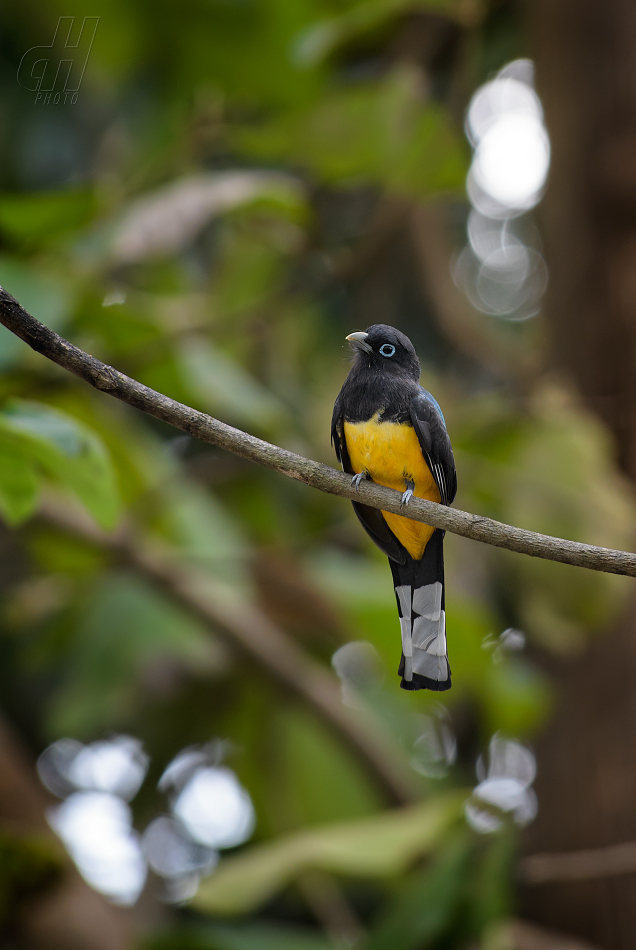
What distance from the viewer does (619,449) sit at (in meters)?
5.76

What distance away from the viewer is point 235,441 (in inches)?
57.2

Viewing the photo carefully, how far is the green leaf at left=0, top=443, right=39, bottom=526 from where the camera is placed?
243 centimetres

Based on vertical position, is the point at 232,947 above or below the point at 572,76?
below

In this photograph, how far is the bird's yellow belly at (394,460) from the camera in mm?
2303

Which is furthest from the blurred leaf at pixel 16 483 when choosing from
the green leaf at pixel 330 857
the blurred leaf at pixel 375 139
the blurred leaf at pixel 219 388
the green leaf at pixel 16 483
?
the blurred leaf at pixel 375 139

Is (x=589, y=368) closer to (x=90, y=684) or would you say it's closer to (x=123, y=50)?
(x=90, y=684)

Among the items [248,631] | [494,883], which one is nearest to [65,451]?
[494,883]

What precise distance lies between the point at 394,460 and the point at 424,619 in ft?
1.98

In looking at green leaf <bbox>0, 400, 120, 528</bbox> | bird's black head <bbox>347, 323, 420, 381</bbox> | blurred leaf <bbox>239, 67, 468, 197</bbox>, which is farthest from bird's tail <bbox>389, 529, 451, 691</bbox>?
blurred leaf <bbox>239, 67, 468, 197</bbox>

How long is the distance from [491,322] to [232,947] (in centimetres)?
653

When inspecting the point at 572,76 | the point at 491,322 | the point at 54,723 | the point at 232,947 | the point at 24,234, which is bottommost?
the point at 232,947

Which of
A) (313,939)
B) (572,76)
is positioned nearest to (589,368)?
(572,76)

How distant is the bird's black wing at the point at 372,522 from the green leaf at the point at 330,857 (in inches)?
93.8

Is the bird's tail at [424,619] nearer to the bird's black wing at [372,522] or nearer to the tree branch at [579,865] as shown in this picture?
the bird's black wing at [372,522]
